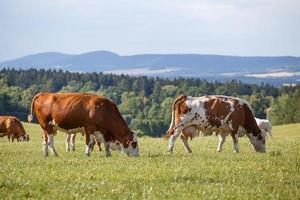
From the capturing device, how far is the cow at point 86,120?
23.0 m

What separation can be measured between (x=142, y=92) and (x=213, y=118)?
479 ft

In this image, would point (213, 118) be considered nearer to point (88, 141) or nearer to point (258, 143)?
point (258, 143)

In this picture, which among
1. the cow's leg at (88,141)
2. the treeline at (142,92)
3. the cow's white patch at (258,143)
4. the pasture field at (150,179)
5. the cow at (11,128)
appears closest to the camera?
the pasture field at (150,179)

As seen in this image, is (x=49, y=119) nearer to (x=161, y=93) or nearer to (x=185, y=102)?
(x=185, y=102)

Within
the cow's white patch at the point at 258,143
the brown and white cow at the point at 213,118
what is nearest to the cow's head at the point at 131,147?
the brown and white cow at the point at 213,118

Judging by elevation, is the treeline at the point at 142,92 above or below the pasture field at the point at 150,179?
below

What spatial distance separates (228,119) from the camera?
26359mm

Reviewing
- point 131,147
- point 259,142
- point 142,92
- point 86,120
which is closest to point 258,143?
point 259,142

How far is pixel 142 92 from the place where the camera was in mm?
172125

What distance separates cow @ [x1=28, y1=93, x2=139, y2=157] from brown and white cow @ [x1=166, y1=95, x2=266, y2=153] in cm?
323

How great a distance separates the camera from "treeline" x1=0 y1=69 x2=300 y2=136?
13412 cm

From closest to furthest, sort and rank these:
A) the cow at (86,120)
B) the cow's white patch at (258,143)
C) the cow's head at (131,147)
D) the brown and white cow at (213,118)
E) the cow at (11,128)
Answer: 1. the cow at (86,120)
2. the cow's head at (131,147)
3. the brown and white cow at (213,118)
4. the cow's white patch at (258,143)
5. the cow at (11,128)

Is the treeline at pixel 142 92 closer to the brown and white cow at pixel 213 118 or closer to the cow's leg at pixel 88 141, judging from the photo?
the brown and white cow at pixel 213 118

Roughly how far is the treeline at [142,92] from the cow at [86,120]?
4066 inches
